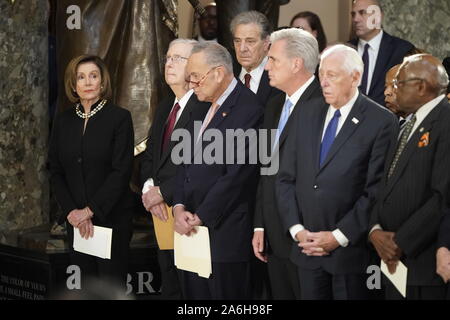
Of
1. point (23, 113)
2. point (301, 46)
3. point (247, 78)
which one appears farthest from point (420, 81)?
point (23, 113)

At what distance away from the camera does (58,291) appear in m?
6.42

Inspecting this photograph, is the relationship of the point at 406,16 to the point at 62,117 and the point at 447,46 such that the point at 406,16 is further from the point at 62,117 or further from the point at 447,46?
the point at 62,117

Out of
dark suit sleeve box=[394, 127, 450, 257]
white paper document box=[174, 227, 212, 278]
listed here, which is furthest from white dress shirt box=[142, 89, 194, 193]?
dark suit sleeve box=[394, 127, 450, 257]

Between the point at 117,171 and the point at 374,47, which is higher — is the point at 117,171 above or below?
below

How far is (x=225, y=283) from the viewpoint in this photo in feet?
17.6

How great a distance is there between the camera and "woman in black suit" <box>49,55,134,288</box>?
588cm

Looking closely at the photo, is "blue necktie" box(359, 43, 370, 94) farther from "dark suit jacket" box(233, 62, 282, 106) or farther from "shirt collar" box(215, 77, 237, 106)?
"shirt collar" box(215, 77, 237, 106)

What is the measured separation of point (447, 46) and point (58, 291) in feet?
9.56

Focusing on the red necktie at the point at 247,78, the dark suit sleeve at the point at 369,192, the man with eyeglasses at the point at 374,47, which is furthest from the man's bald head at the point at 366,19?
the dark suit sleeve at the point at 369,192

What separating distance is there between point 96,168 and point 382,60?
1.71 metres

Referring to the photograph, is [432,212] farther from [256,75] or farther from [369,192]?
[256,75]

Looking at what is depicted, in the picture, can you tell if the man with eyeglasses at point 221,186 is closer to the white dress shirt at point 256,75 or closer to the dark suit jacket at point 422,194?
the white dress shirt at point 256,75

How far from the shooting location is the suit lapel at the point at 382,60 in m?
6.23
